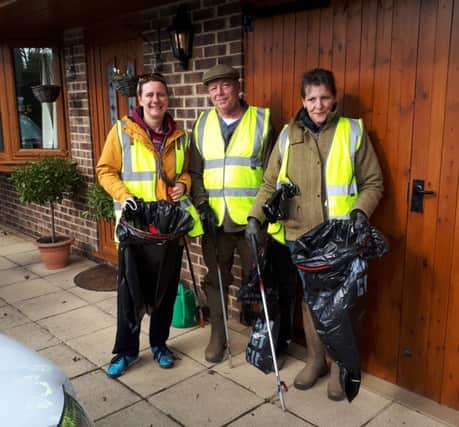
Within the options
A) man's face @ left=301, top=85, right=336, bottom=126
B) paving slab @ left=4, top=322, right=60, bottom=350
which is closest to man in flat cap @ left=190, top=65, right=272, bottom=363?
man's face @ left=301, top=85, right=336, bottom=126

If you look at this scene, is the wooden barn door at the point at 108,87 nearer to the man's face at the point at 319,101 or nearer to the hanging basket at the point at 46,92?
the hanging basket at the point at 46,92

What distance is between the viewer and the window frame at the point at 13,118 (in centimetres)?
564

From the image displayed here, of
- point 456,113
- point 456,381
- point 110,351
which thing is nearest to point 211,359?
point 110,351

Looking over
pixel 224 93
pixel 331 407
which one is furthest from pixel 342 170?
pixel 331 407

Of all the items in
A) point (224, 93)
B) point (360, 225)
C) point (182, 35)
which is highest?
point (182, 35)

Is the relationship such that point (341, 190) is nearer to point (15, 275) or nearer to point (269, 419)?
point (269, 419)

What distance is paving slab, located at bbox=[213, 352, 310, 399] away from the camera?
3.15m

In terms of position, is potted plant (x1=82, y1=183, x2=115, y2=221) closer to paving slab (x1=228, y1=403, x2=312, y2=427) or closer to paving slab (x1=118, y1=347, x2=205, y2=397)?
paving slab (x1=118, y1=347, x2=205, y2=397)

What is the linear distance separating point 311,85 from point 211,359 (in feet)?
6.33

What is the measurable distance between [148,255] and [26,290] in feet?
7.56

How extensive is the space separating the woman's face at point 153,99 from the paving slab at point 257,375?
1.71 m

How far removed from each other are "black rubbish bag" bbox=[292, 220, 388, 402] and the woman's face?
1.26m

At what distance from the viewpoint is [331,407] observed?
2.95 metres

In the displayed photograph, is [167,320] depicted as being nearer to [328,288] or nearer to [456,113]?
[328,288]
